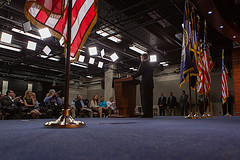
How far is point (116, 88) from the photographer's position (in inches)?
154

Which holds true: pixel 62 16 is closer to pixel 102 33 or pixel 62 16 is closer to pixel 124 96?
pixel 124 96

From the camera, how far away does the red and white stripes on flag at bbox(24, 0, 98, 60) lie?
4.72 ft

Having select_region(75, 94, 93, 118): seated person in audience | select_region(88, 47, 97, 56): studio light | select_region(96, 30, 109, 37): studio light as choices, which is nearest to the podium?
select_region(75, 94, 93, 118): seated person in audience

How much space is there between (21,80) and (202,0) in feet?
48.9

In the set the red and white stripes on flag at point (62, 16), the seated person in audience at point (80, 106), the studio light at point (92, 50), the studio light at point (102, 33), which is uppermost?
the studio light at point (102, 33)

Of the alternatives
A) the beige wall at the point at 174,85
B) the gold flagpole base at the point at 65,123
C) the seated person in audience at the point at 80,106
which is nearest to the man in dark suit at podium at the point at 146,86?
the gold flagpole base at the point at 65,123

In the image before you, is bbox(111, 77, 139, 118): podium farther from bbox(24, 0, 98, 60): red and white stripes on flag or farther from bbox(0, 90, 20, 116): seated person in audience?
bbox(0, 90, 20, 116): seated person in audience

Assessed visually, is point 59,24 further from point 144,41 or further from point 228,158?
point 144,41

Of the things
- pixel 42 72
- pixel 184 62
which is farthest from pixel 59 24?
pixel 42 72

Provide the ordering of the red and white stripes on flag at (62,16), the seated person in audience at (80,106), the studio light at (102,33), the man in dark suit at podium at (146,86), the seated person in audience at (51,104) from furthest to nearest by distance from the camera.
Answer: the studio light at (102,33) → the seated person in audience at (80,106) → the seated person in audience at (51,104) → the man in dark suit at podium at (146,86) → the red and white stripes on flag at (62,16)

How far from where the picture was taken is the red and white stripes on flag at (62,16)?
1.44 m

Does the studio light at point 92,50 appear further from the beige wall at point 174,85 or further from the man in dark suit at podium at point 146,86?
the beige wall at point 174,85

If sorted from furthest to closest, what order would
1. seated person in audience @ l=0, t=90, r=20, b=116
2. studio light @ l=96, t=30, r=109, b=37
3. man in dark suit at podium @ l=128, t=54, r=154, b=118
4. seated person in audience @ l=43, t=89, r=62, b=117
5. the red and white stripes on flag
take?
studio light @ l=96, t=30, r=109, b=37 → seated person in audience @ l=43, t=89, r=62, b=117 → seated person in audience @ l=0, t=90, r=20, b=116 → man in dark suit at podium @ l=128, t=54, r=154, b=118 → the red and white stripes on flag

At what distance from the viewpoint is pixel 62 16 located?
1506 millimetres
